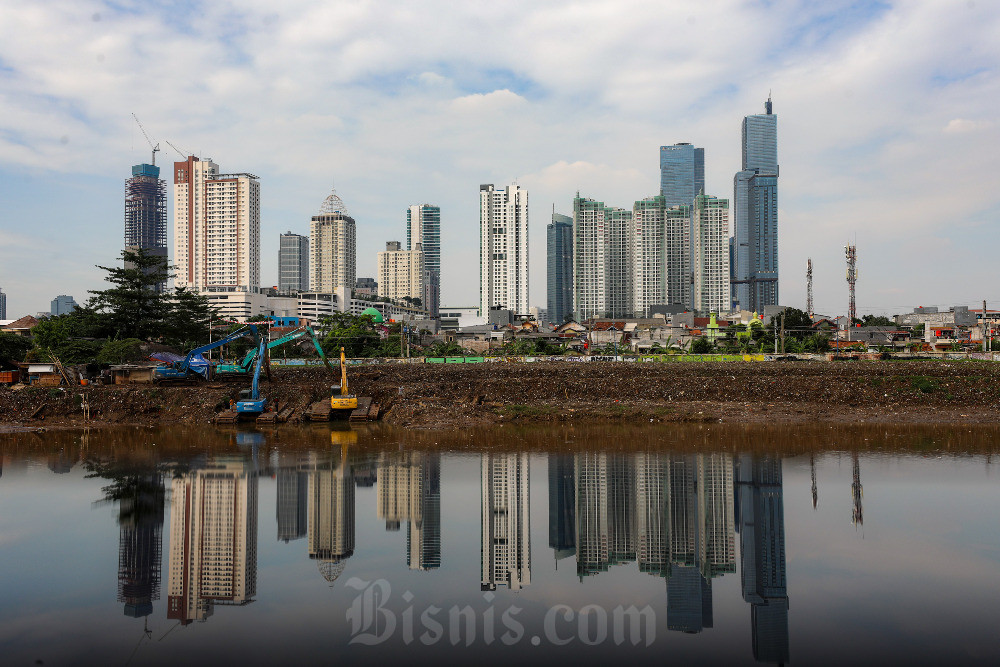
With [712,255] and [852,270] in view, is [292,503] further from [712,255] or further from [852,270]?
[712,255]

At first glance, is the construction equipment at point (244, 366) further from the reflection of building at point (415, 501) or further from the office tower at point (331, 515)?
the reflection of building at point (415, 501)

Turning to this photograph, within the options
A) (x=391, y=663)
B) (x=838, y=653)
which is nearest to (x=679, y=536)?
(x=838, y=653)

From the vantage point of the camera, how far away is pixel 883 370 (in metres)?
48.3

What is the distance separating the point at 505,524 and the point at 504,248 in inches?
6972

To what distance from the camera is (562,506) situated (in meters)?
19.6

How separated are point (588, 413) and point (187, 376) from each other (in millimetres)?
27799

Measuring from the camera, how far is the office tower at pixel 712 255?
18988 centimetres

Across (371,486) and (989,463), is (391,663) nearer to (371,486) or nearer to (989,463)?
(371,486)

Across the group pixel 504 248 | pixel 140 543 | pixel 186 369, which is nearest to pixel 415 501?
pixel 140 543

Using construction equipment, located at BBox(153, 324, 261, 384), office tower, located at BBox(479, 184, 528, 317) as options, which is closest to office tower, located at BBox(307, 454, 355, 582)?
construction equipment, located at BBox(153, 324, 261, 384)

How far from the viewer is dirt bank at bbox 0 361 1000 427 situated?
3709cm

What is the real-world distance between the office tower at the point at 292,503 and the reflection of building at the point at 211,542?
0.73 meters

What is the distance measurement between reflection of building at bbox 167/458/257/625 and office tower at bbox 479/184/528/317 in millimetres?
167730

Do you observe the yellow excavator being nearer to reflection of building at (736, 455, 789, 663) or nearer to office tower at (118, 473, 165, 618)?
office tower at (118, 473, 165, 618)
